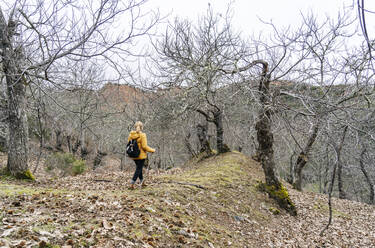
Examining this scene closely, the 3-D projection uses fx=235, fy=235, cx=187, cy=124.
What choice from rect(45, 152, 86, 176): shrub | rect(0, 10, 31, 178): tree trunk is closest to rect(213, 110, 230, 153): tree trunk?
rect(45, 152, 86, 176): shrub

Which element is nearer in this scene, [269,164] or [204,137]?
[269,164]

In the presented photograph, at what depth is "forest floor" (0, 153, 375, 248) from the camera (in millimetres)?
3020

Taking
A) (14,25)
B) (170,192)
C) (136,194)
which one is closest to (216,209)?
(170,192)

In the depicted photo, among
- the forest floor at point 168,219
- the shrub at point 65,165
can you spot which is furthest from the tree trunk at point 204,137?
the shrub at point 65,165

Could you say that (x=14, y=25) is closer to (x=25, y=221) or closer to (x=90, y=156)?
(x=25, y=221)

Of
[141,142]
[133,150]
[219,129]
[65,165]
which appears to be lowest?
[65,165]

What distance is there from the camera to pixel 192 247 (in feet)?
11.6

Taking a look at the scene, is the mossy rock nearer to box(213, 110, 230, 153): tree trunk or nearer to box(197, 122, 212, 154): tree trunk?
box(213, 110, 230, 153): tree trunk

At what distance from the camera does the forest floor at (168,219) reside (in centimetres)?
302

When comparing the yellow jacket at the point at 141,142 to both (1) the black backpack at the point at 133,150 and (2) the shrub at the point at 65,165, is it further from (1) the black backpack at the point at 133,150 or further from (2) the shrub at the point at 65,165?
(2) the shrub at the point at 65,165

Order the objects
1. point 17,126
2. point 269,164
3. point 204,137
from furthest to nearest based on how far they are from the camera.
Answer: point 204,137, point 269,164, point 17,126

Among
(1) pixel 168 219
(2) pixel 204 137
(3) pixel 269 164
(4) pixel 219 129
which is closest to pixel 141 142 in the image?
(1) pixel 168 219

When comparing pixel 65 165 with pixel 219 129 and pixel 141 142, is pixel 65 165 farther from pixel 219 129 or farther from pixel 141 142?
pixel 219 129

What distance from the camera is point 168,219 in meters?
4.20
